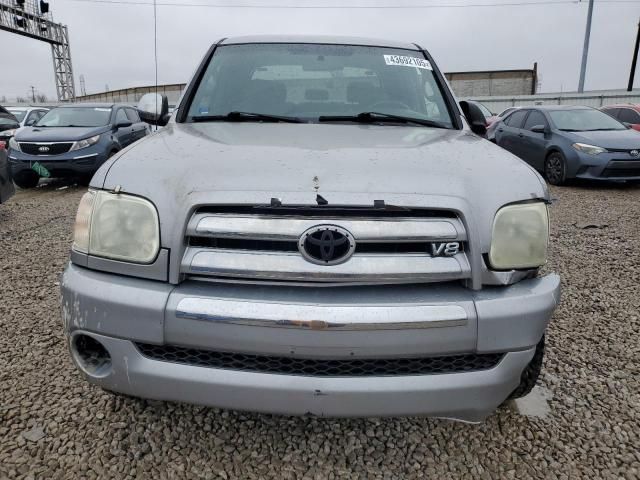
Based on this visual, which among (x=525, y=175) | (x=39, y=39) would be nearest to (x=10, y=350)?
(x=525, y=175)

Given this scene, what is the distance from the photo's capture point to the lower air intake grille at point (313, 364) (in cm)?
151

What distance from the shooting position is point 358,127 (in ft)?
7.63

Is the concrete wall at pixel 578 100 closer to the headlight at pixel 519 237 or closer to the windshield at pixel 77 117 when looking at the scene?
the windshield at pixel 77 117

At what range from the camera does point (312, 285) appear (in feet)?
4.95

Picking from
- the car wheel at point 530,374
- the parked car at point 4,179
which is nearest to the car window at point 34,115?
the parked car at point 4,179

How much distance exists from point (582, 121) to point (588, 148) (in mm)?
1205

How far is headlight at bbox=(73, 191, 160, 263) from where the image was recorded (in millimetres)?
1559

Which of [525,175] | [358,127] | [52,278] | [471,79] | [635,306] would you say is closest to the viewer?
[525,175]

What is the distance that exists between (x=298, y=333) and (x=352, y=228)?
369 millimetres

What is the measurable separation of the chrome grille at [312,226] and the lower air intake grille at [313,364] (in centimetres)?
26

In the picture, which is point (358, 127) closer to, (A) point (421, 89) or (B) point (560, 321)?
(A) point (421, 89)

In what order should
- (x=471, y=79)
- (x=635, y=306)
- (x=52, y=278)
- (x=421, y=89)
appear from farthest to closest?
(x=471, y=79) < (x=52, y=278) < (x=635, y=306) < (x=421, y=89)

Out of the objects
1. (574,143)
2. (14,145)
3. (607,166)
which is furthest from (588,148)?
(14,145)

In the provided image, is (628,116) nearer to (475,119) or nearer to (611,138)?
(611,138)
